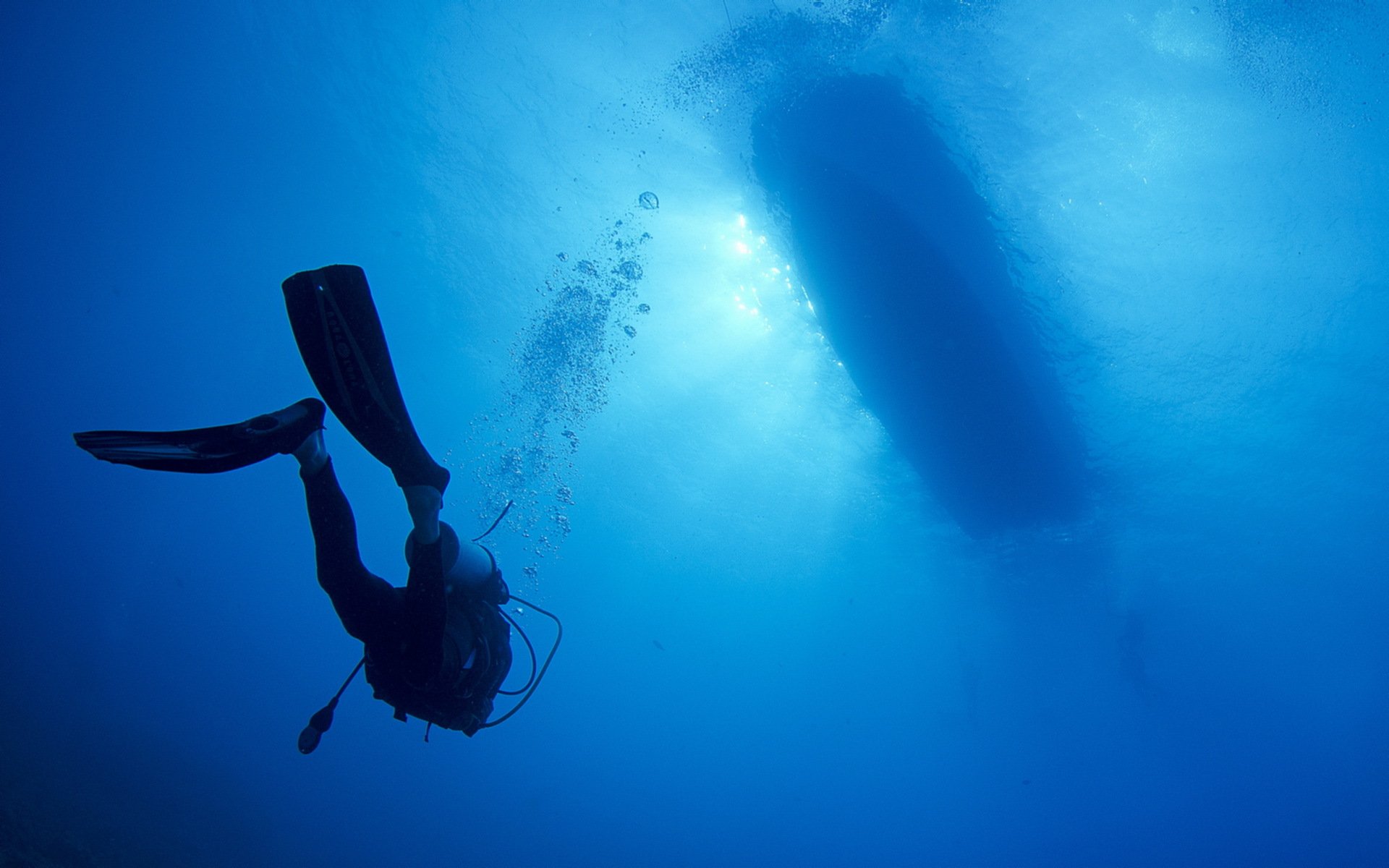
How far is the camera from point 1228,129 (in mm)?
8766

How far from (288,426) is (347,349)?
48 centimetres

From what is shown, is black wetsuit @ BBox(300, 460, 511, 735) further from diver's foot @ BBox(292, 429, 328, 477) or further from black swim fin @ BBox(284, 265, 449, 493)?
black swim fin @ BBox(284, 265, 449, 493)

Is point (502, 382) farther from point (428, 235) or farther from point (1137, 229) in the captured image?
point (1137, 229)

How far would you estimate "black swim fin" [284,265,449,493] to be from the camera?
279cm

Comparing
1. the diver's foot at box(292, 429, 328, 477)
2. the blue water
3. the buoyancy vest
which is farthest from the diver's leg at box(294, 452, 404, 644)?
the blue water

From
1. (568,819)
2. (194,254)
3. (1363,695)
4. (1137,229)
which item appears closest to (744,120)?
(1137,229)

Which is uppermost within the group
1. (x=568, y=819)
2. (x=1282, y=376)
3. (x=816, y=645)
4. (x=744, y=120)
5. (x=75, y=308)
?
(x=1282, y=376)

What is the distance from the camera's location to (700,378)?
46.3ft

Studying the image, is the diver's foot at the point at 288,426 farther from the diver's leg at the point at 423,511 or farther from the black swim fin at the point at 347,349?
the diver's leg at the point at 423,511

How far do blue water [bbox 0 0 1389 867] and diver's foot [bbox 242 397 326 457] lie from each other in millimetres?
8628

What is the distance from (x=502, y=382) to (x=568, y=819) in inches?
2079

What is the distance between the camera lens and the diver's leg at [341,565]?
2.87 metres

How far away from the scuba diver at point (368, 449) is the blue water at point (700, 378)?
8.31m

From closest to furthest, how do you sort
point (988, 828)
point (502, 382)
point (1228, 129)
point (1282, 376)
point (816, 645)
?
point (1228, 129) < point (1282, 376) < point (502, 382) < point (816, 645) < point (988, 828)
